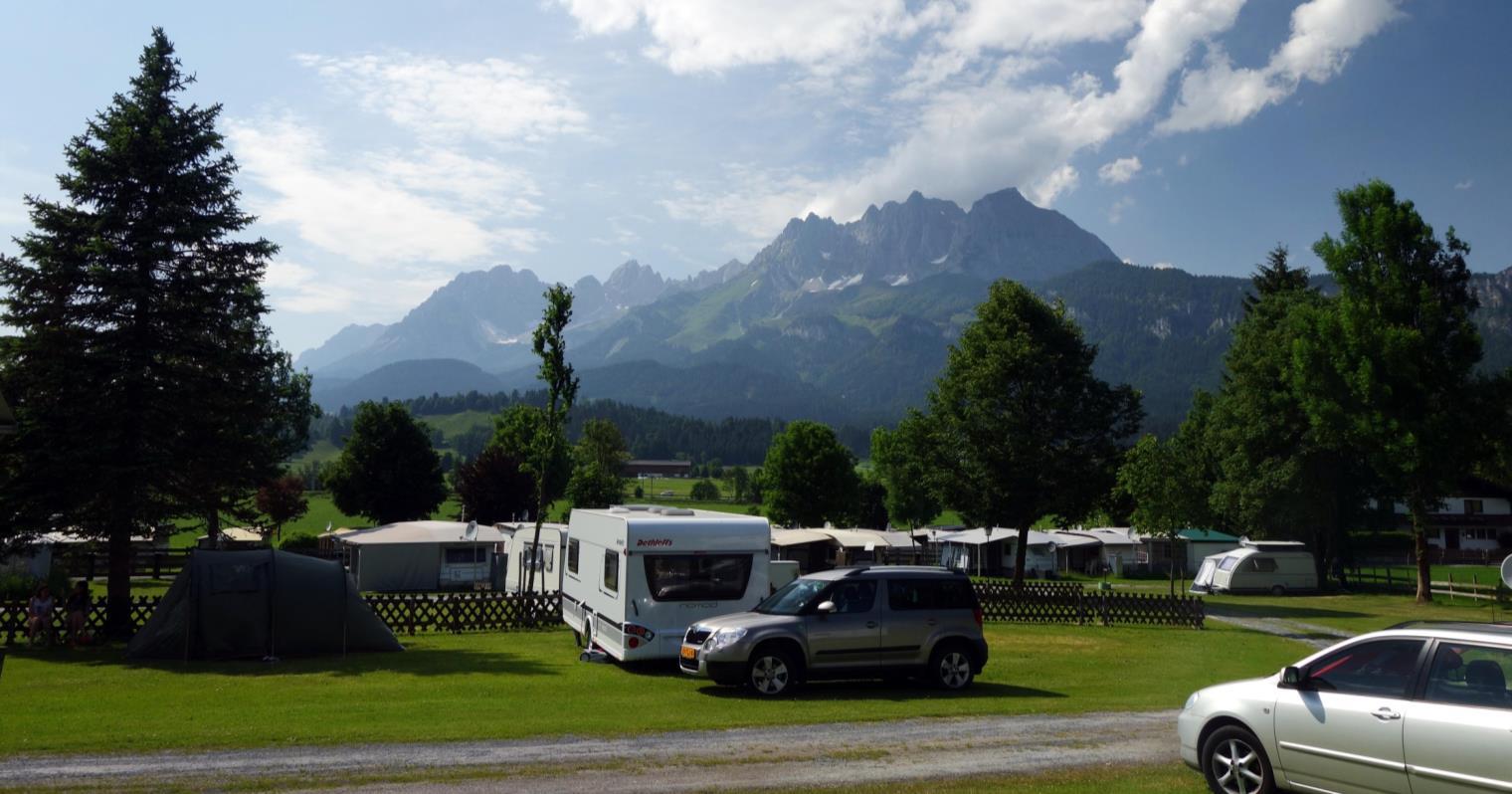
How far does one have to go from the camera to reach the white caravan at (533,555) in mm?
30266

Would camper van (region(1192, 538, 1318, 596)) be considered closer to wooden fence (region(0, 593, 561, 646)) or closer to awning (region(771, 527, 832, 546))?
awning (region(771, 527, 832, 546))

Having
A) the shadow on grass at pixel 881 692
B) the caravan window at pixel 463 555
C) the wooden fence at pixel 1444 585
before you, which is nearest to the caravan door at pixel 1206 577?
the wooden fence at pixel 1444 585

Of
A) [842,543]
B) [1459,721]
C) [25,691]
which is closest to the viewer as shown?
[1459,721]

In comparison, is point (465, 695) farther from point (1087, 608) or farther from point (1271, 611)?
point (1271, 611)

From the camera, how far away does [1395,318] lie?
3994cm

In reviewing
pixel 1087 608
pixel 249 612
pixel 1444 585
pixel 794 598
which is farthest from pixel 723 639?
pixel 1444 585

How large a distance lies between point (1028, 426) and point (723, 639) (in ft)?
90.7

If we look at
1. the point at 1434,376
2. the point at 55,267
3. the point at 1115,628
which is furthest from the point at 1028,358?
the point at 55,267

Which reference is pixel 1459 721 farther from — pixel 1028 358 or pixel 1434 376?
pixel 1434 376

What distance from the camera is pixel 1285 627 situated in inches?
1193

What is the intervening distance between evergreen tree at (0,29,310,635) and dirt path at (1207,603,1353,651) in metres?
27.5

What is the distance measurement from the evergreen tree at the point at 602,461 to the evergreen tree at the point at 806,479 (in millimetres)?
14824

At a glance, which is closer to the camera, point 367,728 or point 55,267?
point 367,728

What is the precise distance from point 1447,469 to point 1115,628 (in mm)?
19779
